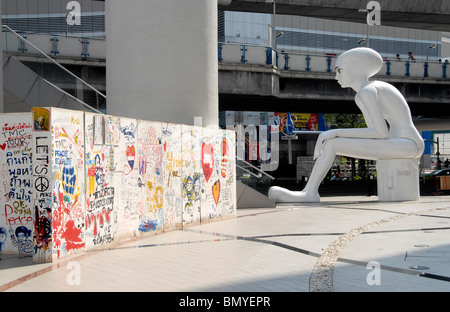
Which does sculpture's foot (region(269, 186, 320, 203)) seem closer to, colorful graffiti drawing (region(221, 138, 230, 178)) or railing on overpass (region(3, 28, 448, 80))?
colorful graffiti drawing (region(221, 138, 230, 178))

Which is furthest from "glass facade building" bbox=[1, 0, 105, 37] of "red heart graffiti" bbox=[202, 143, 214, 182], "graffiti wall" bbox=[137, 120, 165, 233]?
"graffiti wall" bbox=[137, 120, 165, 233]

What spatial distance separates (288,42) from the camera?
208 feet

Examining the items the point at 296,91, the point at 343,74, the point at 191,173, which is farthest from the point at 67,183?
the point at 296,91

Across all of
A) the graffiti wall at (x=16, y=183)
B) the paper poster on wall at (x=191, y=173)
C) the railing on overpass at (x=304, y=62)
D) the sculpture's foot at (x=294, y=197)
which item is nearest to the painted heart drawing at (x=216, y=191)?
the paper poster on wall at (x=191, y=173)

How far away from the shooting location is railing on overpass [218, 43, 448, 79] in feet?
83.0

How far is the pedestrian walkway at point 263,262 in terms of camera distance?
6.38 m

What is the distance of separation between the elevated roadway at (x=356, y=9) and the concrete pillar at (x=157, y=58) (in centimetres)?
1167

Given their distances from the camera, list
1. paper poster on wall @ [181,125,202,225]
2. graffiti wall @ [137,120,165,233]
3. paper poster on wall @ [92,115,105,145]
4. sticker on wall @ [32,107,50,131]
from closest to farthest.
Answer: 1. sticker on wall @ [32,107,50,131]
2. paper poster on wall @ [92,115,105,145]
3. graffiti wall @ [137,120,165,233]
4. paper poster on wall @ [181,125,202,225]

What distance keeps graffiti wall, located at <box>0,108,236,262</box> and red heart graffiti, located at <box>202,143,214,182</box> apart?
2.88 ft

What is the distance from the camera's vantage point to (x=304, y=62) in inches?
1097

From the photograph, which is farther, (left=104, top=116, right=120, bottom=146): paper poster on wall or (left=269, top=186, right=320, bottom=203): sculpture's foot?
(left=269, top=186, right=320, bottom=203): sculpture's foot

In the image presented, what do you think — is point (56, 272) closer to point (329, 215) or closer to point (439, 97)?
point (329, 215)
